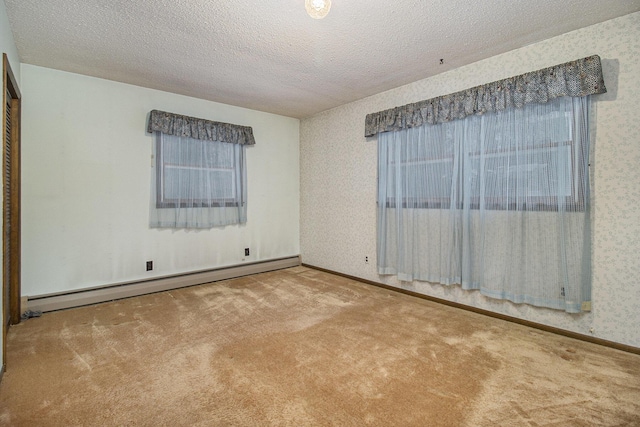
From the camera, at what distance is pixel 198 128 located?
3854mm

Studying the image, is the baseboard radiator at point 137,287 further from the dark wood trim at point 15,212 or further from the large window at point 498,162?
the large window at point 498,162

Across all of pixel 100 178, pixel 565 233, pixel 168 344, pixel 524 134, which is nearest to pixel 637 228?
pixel 565 233

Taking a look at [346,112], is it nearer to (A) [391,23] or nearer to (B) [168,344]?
(A) [391,23]

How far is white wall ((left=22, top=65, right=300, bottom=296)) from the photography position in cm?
294

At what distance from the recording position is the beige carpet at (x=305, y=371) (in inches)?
60.1

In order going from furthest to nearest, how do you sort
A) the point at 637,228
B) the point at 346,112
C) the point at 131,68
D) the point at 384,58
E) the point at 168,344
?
the point at 346,112
the point at 131,68
the point at 384,58
the point at 168,344
the point at 637,228

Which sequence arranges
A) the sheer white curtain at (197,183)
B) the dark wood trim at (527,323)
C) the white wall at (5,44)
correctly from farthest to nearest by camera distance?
the sheer white curtain at (197,183)
the dark wood trim at (527,323)
the white wall at (5,44)

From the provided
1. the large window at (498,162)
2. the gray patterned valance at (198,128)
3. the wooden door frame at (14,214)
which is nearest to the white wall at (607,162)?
the large window at (498,162)

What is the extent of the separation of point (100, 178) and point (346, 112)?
3.20m

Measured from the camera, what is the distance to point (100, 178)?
3295 mm

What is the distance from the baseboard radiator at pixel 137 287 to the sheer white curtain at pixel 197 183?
2.23 feet

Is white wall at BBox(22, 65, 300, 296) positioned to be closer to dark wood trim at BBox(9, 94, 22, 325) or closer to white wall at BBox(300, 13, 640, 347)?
dark wood trim at BBox(9, 94, 22, 325)

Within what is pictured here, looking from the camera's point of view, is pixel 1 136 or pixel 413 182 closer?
pixel 1 136

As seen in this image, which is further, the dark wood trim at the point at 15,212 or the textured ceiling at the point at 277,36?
the dark wood trim at the point at 15,212
